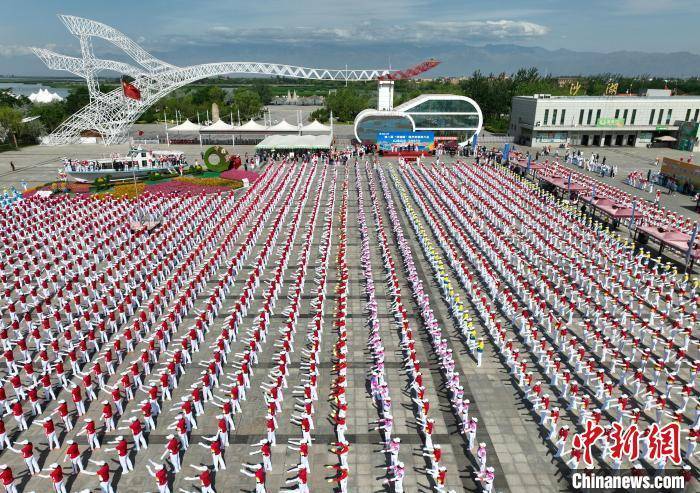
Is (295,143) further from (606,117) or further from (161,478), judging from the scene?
(161,478)

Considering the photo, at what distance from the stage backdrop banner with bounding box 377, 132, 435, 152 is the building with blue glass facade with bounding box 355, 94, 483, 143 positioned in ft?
11.4

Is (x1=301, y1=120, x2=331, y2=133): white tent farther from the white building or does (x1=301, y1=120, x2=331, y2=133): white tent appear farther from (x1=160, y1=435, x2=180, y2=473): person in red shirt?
(x1=160, y1=435, x2=180, y2=473): person in red shirt

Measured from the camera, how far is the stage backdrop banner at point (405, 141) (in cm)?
5988

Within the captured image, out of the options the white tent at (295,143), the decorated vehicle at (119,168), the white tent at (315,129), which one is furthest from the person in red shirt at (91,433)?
the white tent at (315,129)

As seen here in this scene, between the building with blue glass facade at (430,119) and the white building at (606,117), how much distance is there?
10.2 meters

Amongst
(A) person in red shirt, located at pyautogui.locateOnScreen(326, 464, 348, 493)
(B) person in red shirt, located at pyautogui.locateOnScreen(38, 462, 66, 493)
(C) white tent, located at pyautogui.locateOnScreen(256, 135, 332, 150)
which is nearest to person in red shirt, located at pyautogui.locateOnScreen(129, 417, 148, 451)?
(B) person in red shirt, located at pyautogui.locateOnScreen(38, 462, 66, 493)

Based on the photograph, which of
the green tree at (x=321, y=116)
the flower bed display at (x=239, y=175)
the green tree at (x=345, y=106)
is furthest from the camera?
the green tree at (x=345, y=106)

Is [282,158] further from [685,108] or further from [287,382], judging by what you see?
[685,108]

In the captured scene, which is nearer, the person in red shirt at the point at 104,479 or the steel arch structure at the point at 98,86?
the person in red shirt at the point at 104,479

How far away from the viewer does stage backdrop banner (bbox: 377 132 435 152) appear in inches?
2357

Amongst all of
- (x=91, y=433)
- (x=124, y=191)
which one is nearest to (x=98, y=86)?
(x=124, y=191)

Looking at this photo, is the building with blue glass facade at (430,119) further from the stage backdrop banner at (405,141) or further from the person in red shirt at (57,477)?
the person in red shirt at (57,477)

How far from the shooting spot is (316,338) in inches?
667

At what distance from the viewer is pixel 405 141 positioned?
60219 mm
